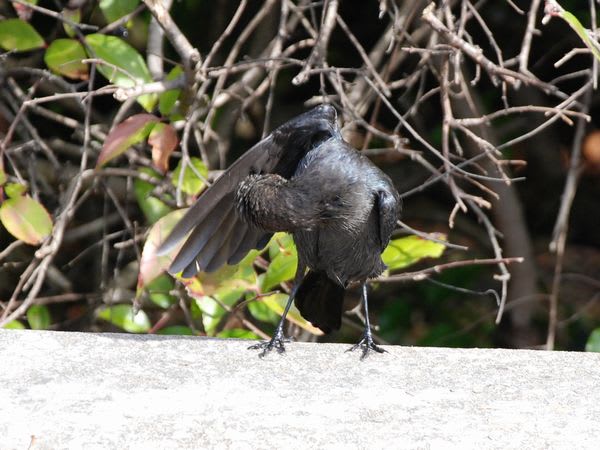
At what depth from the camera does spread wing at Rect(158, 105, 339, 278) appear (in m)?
3.19

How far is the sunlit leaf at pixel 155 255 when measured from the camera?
331 cm

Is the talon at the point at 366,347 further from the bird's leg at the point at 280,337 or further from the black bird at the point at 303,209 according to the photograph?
the bird's leg at the point at 280,337

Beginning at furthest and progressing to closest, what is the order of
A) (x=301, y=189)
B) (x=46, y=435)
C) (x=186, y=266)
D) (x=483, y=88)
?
(x=483, y=88) < (x=186, y=266) < (x=301, y=189) < (x=46, y=435)

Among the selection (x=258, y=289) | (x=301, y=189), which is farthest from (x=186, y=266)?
(x=301, y=189)

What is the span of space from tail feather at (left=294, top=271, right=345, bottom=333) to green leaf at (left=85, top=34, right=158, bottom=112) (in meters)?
0.84

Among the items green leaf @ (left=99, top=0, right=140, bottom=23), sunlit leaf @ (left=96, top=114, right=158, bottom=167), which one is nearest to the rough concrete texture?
sunlit leaf @ (left=96, top=114, right=158, bottom=167)

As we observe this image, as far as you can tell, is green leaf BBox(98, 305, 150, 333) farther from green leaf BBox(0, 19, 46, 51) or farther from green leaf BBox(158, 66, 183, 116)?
green leaf BBox(0, 19, 46, 51)

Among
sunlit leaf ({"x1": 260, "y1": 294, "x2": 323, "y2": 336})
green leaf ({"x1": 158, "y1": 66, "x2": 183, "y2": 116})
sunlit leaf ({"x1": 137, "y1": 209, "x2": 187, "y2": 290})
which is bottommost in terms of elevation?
A: sunlit leaf ({"x1": 260, "y1": 294, "x2": 323, "y2": 336})

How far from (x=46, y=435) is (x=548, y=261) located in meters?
4.25

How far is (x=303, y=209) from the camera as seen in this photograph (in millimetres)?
2969

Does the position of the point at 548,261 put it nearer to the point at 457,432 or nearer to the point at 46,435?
the point at 457,432

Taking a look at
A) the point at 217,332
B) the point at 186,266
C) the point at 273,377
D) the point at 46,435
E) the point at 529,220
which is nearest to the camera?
the point at 46,435

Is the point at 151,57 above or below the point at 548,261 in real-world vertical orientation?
above

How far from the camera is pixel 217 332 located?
3.67m
